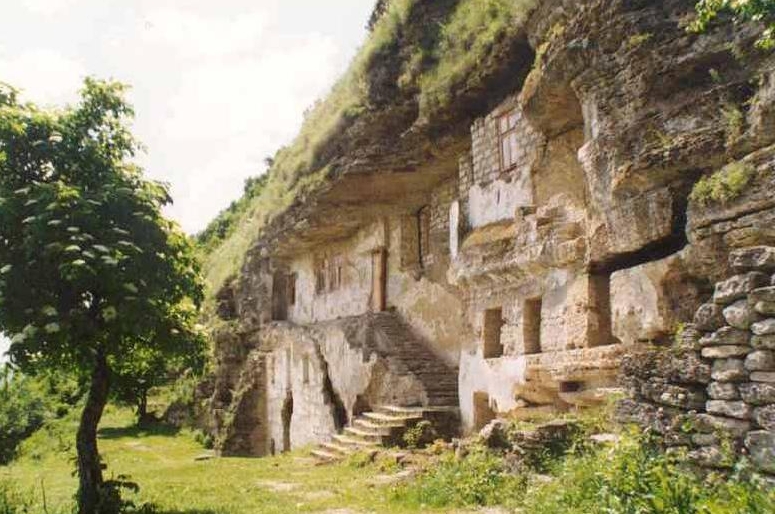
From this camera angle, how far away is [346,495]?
9273 mm

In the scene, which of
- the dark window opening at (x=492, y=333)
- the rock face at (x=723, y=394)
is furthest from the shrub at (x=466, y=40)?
the rock face at (x=723, y=394)

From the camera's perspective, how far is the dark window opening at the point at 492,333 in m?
12.5

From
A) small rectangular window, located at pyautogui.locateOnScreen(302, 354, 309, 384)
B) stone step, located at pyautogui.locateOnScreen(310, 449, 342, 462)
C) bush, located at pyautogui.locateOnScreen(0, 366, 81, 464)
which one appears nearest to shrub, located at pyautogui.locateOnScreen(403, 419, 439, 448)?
stone step, located at pyautogui.locateOnScreen(310, 449, 342, 462)

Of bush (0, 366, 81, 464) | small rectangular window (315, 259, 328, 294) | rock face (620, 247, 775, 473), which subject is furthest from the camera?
bush (0, 366, 81, 464)

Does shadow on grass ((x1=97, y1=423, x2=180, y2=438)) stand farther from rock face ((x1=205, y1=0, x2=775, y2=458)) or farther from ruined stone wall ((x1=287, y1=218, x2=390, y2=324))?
rock face ((x1=205, y1=0, x2=775, y2=458))

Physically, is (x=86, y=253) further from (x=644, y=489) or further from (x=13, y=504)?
(x=644, y=489)

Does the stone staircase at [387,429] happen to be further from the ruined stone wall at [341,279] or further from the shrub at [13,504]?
the ruined stone wall at [341,279]

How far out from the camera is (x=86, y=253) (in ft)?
23.4

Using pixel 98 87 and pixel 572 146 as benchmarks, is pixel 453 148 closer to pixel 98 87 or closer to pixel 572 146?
pixel 572 146

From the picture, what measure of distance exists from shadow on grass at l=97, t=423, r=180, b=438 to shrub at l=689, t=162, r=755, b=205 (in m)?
22.6

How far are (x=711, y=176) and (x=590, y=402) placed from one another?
3.61 meters

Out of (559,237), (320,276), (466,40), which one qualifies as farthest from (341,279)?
(559,237)

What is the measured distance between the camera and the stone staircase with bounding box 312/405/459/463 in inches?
512

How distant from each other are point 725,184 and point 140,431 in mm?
24280
